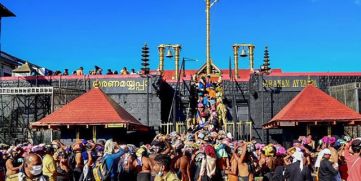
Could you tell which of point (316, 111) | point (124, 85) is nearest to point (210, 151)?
point (316, 111)

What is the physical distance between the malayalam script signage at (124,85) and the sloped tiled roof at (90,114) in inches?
117

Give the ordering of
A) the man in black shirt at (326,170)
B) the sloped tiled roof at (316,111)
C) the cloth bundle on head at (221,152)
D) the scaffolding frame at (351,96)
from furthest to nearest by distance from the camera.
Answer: the scaffolding frame at (351,96)
the sloped tiled roof at (316,111)
the cloth bundle on head at (221,152)
the man in black shirt at (326,170)

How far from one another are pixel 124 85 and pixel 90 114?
14.4ft

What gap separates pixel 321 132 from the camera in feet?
76.8

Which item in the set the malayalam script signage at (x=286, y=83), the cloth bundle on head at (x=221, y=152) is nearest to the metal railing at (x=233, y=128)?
the malayalam script signage at (x=286, y=83)

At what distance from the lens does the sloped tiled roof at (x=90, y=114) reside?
2242cm

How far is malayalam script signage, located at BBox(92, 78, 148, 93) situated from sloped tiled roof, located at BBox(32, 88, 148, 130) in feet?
9.73

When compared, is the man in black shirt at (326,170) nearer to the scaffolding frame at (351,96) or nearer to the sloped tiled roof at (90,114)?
the sloped tiled roof at (90,114)

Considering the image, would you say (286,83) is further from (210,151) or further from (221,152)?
(210,151)

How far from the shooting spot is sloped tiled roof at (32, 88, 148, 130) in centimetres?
2242

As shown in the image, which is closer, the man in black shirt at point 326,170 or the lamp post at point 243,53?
the man in black shirt at point 326,170

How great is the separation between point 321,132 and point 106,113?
Answer: 8.76m

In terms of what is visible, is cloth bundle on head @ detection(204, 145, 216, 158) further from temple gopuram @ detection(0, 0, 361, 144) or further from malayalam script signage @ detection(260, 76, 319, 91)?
malayalam script signage @ detection(260, 76, 319, 91)

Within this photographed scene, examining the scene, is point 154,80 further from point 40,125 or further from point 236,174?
point 236,174
